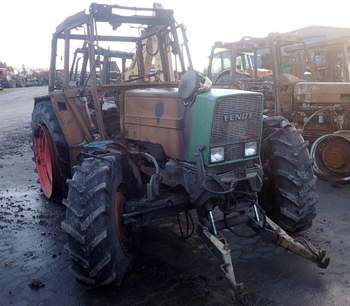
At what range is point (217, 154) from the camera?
134 inches

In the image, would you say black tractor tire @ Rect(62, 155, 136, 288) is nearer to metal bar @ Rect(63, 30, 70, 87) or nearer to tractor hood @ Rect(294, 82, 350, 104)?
metal bar @ Rect(63, 30, 70, 87)

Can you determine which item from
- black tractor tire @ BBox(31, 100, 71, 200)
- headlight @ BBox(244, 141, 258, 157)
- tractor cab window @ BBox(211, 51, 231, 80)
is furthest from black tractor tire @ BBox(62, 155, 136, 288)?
tractor cab window @ BBox(211, 51, 231, 80)

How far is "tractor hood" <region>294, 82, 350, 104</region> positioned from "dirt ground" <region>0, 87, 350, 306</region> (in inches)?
107

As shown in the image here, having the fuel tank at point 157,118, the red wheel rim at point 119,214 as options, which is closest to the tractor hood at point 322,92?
the fuel tank at point 157,118

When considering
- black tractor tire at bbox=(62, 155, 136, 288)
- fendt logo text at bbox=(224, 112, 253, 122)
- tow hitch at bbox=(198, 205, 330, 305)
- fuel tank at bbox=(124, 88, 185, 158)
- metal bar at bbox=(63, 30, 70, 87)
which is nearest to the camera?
tow hitch at bbox=(198, 205, 330, 305)

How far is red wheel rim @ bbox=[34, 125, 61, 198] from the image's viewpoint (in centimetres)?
517

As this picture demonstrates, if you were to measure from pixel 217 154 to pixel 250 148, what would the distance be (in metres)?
0.41

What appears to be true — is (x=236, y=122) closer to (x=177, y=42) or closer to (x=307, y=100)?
(x=177, y=42)

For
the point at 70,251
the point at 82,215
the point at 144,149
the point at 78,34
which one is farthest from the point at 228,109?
the point at 78,34

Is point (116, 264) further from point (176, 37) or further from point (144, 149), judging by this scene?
point (176, 37)

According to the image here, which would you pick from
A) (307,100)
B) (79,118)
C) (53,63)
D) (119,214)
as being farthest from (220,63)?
(119,214)

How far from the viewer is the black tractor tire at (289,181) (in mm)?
3895

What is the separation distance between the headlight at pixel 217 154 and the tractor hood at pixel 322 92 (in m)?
4.64

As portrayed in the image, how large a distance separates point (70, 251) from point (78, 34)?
3.06m
